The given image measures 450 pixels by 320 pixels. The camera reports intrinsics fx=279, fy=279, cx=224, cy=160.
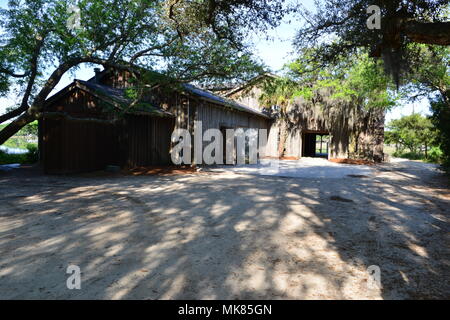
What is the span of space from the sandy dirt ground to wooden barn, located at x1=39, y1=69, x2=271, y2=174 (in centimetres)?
357

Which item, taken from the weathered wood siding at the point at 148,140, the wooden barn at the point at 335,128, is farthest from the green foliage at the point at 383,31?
the wooden barn at the point at 335,128

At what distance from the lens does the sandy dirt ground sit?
281 cm

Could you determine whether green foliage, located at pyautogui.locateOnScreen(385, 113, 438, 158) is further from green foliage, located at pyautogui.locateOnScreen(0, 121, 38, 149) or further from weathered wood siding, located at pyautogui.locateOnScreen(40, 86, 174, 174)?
green foliage, located at pyautogui.locateOnScreen(0, 121, 38, 149)

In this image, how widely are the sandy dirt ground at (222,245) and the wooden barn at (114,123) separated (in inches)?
141

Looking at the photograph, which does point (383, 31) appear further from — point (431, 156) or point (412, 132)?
point (412, 132)

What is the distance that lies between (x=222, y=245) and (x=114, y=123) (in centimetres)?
1049

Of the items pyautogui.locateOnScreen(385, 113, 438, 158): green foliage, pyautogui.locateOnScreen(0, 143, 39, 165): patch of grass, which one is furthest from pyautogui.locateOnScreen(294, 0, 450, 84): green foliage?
pyautogui.locateOnScreen(385, 113, 438, 158): green foliage

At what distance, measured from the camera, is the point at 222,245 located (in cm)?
396

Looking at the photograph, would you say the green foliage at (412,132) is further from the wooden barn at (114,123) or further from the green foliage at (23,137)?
the green foliage at (23,137)
